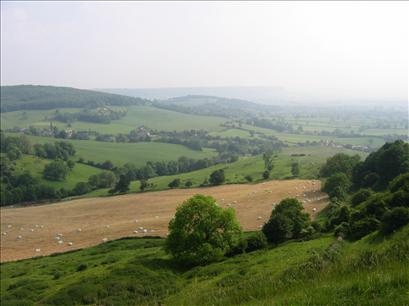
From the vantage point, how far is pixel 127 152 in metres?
182

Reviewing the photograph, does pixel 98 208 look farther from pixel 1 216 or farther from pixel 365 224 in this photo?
pixel 365 224

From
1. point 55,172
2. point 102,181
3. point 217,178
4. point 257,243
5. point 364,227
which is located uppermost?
point 364,227

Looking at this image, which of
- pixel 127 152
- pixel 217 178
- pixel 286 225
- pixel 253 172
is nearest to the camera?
pixel 286 225

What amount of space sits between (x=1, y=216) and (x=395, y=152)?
83358mm

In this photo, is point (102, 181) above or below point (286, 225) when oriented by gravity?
below

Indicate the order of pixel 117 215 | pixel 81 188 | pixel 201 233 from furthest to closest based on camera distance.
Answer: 1. pixel 81 188
2. pixel 117 215
3. pixel 201 233

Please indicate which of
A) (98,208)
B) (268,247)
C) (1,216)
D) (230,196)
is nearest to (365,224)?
(268,247)

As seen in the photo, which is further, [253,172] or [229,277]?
[253,172]

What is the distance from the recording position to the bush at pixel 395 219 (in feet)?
97.7

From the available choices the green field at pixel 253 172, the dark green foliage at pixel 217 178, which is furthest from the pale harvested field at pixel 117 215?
the green field at pixel 253 172

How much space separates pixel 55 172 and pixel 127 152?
5288cm

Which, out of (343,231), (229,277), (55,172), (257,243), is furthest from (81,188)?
(229,277)

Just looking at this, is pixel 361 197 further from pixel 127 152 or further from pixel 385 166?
pixel 127 152

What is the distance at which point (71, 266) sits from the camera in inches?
1973
